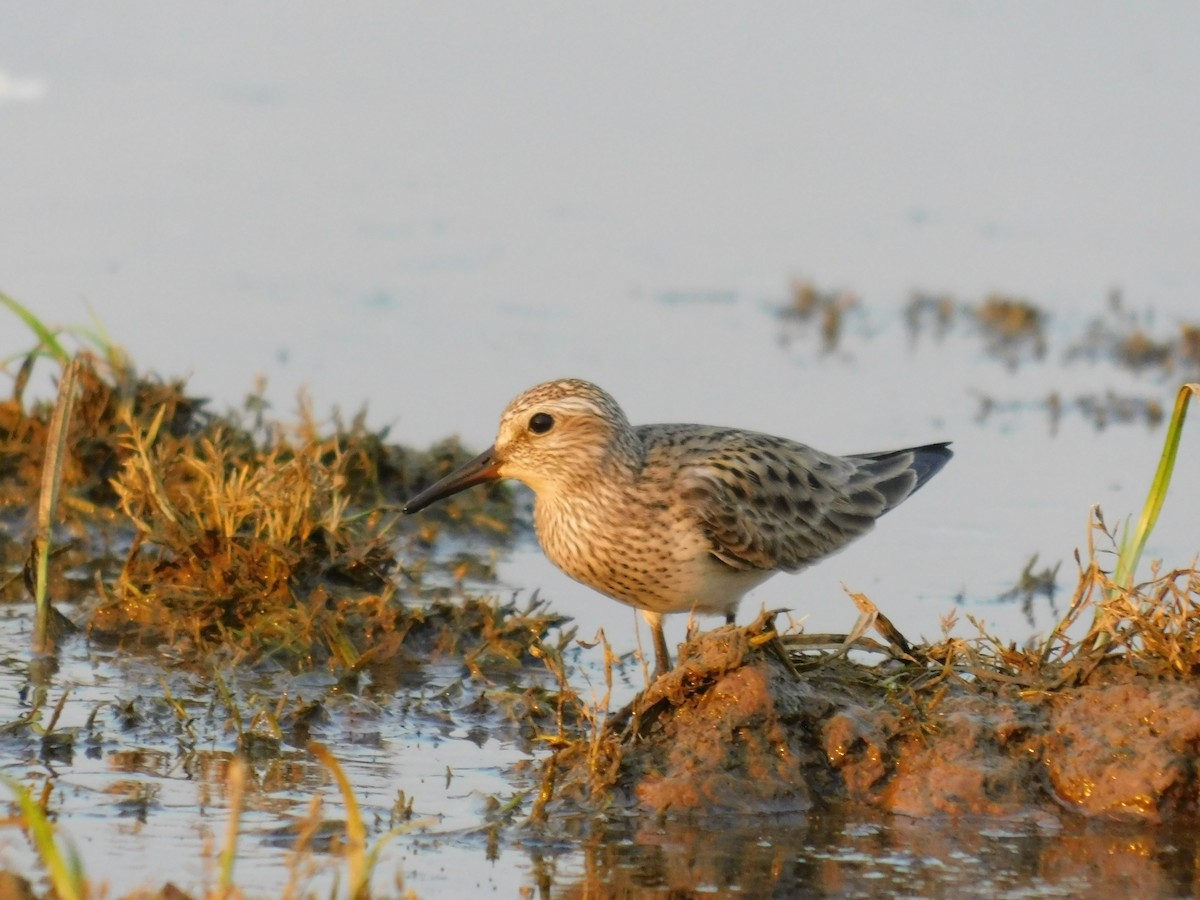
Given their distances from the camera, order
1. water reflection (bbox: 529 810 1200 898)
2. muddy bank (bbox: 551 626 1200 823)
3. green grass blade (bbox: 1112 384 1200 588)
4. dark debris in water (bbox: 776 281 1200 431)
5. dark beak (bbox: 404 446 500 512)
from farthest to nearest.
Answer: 1. dark debris in water (bbox: 776 281 1200 431)
2. dark beak (bbox: 404 446 500 512)
3. green grass blade (bbox: 1112 384 1200 588)
4. muddy bank (bbox: 551 626 1200 823)
5. water reflection (bbox: 529 810 1200 898)

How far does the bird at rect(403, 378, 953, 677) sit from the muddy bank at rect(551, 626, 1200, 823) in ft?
2.94

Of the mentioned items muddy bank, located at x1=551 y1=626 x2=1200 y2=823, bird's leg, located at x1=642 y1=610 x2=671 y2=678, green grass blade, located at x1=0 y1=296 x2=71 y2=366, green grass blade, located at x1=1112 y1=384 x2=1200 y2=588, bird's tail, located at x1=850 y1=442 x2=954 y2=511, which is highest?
green grass blade, located at x1=0 y1=296 x2=71 y2=366

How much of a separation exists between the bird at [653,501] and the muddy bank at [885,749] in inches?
35.3

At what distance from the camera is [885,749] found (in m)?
5.38

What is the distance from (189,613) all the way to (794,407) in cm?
382

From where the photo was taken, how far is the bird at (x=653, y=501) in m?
6.46

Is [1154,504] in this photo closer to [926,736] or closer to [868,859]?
[926,736]

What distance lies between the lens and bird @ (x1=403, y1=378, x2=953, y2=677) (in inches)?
254

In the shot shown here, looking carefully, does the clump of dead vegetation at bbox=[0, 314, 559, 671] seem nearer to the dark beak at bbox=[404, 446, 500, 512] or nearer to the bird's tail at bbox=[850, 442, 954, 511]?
the dark beak at bbox=[404, 446, 500, 512]

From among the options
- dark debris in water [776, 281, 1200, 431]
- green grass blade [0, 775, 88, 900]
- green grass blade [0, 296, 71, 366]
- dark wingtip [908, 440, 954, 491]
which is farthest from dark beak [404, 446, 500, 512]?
dark debris in water [776, 281, 1200, 431]

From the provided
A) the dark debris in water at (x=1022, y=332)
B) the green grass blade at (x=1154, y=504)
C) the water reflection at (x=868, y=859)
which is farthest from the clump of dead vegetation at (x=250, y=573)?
the dark debris in water at (x=1022, y=332)

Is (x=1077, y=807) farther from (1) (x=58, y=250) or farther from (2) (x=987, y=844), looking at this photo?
(1) (x=58, y=250)

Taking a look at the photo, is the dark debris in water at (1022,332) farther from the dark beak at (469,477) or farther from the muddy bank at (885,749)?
the muddy bank at (885,749)

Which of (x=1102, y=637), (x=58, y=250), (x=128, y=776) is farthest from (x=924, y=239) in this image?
(x=128, y=776)
